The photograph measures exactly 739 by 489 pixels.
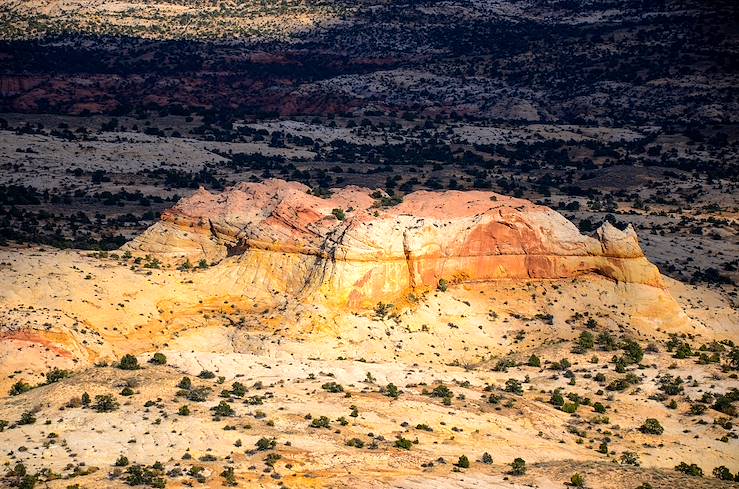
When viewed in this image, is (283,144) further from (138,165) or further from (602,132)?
(602,132)

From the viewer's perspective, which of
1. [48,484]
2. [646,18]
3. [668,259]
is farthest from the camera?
[646,18]

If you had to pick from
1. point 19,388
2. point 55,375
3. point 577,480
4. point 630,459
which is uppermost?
point 577,480

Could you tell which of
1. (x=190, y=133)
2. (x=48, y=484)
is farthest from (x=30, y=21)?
(x=48, y=484)

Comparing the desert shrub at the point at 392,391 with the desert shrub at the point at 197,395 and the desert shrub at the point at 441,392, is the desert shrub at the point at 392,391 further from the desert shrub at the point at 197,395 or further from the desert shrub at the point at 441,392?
the desert shrub at the point at 197,395

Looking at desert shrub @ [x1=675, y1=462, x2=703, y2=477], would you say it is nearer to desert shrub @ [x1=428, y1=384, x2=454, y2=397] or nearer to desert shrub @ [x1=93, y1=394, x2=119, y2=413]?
desert shrub @ [x1=428, y1=384, x2=454, y2=397]

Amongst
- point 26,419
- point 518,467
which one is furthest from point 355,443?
point 26,419

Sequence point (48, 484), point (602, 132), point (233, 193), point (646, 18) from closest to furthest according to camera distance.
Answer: point (48, 484) < point (233, 193) < point (602, 132) < point (646, 18)

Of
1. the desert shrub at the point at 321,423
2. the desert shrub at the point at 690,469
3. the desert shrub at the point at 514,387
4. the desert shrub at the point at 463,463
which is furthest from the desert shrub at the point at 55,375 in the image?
the desert shrub at the point at 690,469

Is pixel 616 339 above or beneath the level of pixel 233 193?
beneath

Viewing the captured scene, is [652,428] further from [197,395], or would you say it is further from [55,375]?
[55,375]

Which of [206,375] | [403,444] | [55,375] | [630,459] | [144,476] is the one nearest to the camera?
[144,476]
